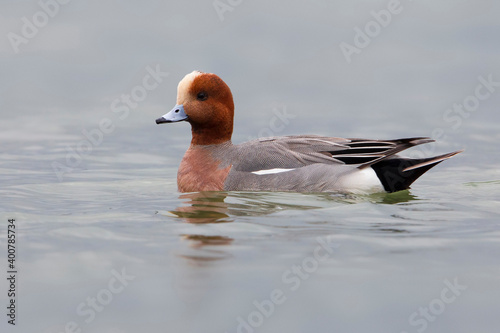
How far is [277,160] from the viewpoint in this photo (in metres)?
8.87

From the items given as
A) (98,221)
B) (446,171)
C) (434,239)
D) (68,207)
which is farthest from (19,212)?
(446,171)


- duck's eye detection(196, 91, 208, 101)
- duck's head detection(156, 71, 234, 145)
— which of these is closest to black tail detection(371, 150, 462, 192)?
→ duck's head detection(156, 71, 234, 145)

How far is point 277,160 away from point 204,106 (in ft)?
3.34

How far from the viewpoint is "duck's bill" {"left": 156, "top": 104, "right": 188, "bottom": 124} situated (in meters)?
9.08

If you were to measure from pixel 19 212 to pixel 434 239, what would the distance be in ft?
12.6

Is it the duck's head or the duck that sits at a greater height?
Result: the duck's head

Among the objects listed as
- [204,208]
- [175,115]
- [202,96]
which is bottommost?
[204,208]

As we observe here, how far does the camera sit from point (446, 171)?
11102 millimetres

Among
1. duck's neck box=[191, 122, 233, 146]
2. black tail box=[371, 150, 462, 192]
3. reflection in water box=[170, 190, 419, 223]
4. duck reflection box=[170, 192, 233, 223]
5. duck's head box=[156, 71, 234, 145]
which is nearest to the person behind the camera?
duck reflection box=[170, 192, 233, 223]

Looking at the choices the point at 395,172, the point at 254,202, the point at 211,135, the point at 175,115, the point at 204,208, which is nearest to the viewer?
the point at 204,208

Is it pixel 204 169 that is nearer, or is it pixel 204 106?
pixel 204 169

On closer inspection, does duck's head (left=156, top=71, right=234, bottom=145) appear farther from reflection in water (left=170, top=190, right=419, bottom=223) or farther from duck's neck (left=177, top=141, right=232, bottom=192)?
reflection in water (left=170, top=190, right=419, bottom=223)

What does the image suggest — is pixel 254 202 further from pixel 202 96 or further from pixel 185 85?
pixel 185 85

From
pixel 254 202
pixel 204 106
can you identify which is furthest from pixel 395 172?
pixel 204 106
